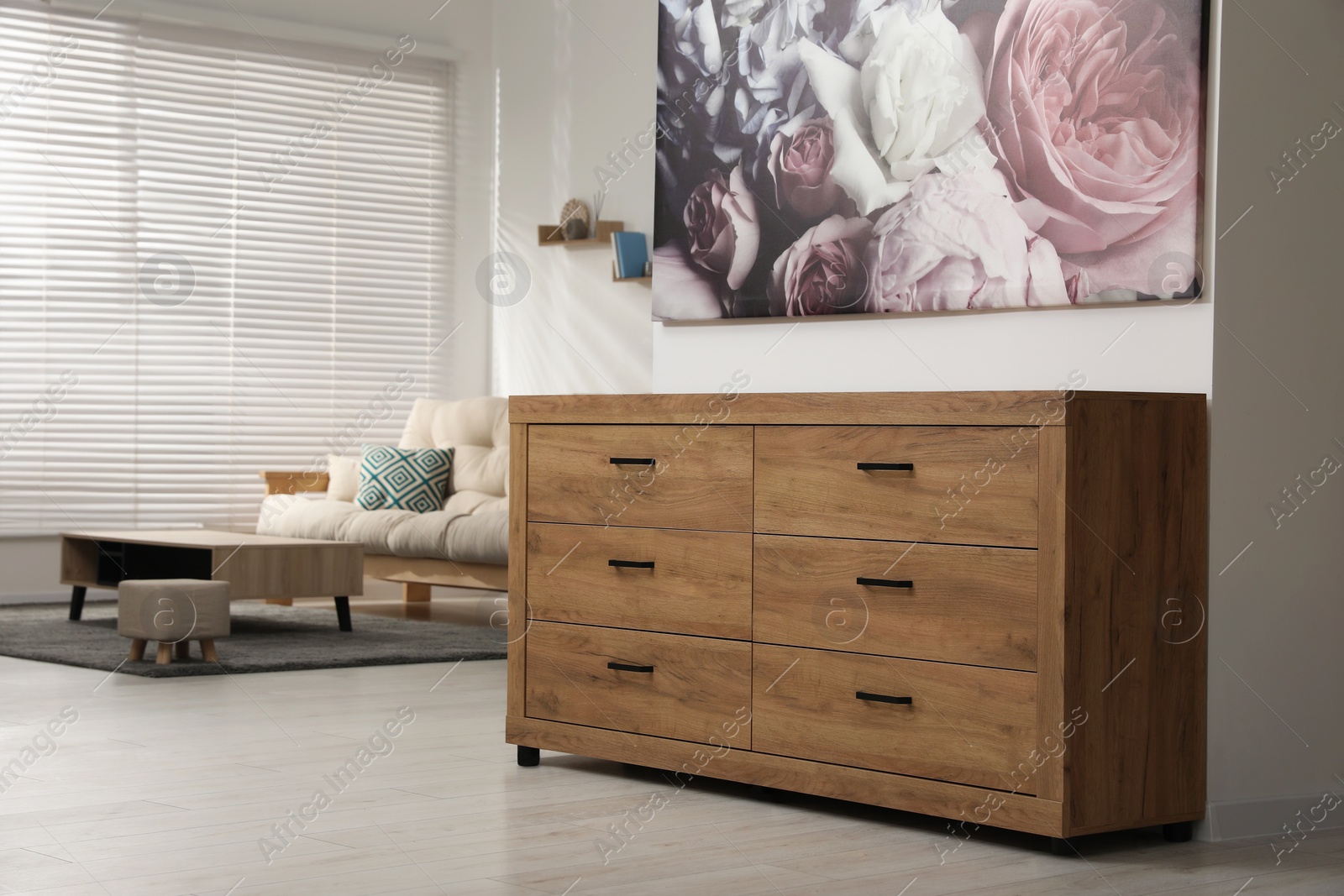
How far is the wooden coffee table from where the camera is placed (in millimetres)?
5203

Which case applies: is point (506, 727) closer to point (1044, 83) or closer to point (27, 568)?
point (1044, 83)

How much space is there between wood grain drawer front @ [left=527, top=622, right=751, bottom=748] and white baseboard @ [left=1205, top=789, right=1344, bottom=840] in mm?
861

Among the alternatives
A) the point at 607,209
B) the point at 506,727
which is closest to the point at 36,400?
the point at 607,209

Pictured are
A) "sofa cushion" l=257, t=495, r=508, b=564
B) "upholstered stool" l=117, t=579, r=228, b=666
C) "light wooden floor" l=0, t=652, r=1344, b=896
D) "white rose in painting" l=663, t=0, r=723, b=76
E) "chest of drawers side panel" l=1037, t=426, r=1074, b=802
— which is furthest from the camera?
"sofa cushion" l=257, t=495, r=508, b=564

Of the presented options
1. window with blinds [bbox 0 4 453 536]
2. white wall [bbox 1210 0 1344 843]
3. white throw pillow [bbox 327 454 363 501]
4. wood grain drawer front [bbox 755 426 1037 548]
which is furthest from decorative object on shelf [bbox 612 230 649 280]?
white wall [bbox 1210 0 1344 843]

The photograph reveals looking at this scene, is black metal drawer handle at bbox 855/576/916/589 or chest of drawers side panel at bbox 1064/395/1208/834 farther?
black metal drawer handle at bbox 855/576/916/589

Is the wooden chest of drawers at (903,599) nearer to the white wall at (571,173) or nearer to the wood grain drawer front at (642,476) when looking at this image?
the wood grain drawer front at (642,476)

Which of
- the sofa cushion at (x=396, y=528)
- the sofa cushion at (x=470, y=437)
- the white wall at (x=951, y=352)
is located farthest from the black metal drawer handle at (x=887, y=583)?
the sofa cushion at (x=470, y=437)

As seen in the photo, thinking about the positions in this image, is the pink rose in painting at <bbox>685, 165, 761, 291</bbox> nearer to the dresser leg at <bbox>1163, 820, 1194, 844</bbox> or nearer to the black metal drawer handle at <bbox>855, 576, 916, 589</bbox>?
the black metal drawer handle at <bbox>855, 576, 916, 589</bbox>

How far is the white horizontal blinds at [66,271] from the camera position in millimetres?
6613

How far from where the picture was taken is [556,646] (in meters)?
3.29

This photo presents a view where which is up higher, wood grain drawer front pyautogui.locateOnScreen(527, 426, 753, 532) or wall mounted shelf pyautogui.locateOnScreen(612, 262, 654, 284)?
wall mounted shelf pyautogui.locateOnScreen(612, 262, 654, 284)

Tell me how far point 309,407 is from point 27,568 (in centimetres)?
145

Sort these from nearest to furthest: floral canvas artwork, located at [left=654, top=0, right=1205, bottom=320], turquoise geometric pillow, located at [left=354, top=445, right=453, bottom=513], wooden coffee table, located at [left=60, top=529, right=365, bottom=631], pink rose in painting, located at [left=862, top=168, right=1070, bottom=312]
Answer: floral canvas artwork, located at [left=654, top=0, right=1205, bottom=320], pink rose in painting, located at [left=862, top=168, right=1070, bottom=312], wooden coffee table, located at [left=60, top=529, right=365, bottom=631], turquoise geometric pillow, located at [left=354, top=445, right=453, bottom=513]
